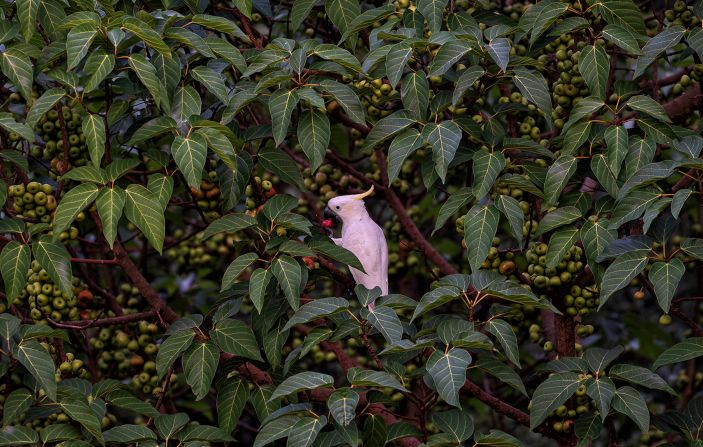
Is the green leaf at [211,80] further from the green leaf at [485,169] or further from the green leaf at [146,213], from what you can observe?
the green leaf at [485,169]

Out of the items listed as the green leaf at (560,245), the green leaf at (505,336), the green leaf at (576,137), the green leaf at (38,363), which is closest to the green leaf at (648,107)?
the green leaf at (576,137)

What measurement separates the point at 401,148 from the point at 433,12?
0.41 metres

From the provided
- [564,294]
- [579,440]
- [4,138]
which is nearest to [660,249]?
[564,294]

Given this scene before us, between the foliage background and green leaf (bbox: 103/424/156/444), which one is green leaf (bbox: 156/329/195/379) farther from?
green leaf (bbox: 103/424/156/444)

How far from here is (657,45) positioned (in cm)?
287

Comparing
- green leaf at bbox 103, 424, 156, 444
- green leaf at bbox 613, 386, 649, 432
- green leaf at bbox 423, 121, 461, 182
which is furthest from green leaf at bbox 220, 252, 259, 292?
green leaf at bbox 613, 386, 649, 432

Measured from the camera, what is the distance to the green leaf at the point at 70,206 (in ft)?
8.72

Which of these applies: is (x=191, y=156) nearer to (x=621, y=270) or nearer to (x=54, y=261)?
(x=54, y=261)

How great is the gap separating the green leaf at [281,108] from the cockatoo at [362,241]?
1.31 feet

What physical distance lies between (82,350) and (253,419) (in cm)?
83

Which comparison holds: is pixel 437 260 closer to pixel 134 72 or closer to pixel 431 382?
pixel 431 382

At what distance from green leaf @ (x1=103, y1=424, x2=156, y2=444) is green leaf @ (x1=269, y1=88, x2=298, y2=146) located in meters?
0.80

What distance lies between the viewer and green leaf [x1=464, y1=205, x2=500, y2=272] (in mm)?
2781

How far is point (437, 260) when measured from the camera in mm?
3730
